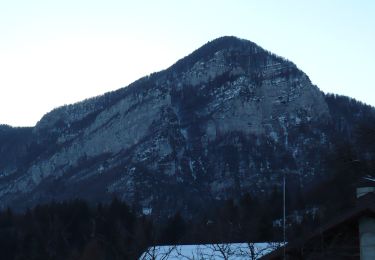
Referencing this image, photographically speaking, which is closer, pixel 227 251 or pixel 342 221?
pixel 342 221

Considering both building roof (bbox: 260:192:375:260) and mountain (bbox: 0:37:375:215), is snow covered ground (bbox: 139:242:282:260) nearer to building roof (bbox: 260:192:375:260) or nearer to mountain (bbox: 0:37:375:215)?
building roof (bbox: 260:192:375:260)

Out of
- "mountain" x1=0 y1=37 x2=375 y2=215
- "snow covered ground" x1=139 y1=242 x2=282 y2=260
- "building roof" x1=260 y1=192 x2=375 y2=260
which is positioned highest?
"mountain" x1=0 y1=37 x2=375 y2=215

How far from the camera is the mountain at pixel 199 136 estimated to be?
136750 mm

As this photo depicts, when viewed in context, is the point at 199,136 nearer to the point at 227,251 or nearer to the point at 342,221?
the point at 227,251

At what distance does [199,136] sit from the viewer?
153750 millimetres

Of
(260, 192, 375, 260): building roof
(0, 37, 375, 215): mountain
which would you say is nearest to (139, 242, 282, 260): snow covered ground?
(260, 192, 375, 260): building roof

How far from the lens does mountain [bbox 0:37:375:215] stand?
13675 cm

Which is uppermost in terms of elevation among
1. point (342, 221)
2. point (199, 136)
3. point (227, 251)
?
point (199, 136)

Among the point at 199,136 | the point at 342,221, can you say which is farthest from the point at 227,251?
the point at 199,136

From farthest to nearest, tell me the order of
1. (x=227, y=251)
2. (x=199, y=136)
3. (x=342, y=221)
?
(x=199, y=136) → (x=227, y=251) → (x=342, y=221)

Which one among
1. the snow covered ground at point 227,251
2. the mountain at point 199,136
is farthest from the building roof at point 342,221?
the mountain at point 199,136

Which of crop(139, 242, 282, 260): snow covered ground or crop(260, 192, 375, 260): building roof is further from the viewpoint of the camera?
crop(139, 242, 282, 260): snow covered ground

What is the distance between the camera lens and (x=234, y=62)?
163m

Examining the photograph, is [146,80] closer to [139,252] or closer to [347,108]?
[347,108]
